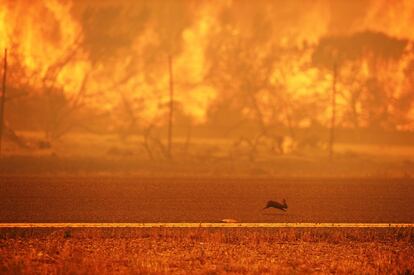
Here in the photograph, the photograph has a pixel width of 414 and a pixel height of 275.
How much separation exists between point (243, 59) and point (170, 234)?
28.6 m

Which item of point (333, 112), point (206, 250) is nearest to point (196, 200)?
Answer: point (206, 250)

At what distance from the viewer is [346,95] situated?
125ft

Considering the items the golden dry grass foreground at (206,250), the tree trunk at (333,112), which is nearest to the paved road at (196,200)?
the golden dry grass foreground at (206,250)

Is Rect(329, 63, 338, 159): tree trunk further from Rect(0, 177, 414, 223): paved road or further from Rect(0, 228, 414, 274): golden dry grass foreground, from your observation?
Rect(0, 228, 414, 274): golden dry grass foreground

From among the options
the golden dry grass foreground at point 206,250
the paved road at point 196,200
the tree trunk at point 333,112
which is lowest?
the golden dry grass foreground at point 206,250

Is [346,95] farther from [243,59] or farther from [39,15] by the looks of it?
[39,15]

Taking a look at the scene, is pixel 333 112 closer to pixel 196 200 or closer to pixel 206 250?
pixel 196 200

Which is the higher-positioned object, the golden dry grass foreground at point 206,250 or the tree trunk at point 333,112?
the tree trunk at point 333,112

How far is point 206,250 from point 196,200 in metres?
7.41

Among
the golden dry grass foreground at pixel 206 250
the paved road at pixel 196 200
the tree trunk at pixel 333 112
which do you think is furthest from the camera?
the tree trunk at pixel 333 112

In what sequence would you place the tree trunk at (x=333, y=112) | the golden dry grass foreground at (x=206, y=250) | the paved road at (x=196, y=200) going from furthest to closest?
the tree trunk at (x=333, y=112)
the paved road at (x=196, y=200)
the golden dry grass foreground at (x=206, y=250)

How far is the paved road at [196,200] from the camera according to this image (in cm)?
1471

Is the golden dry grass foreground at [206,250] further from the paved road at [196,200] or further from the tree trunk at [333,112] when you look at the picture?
the tree trunk at [333,112]

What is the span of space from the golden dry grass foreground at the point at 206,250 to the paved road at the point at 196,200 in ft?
6.52
